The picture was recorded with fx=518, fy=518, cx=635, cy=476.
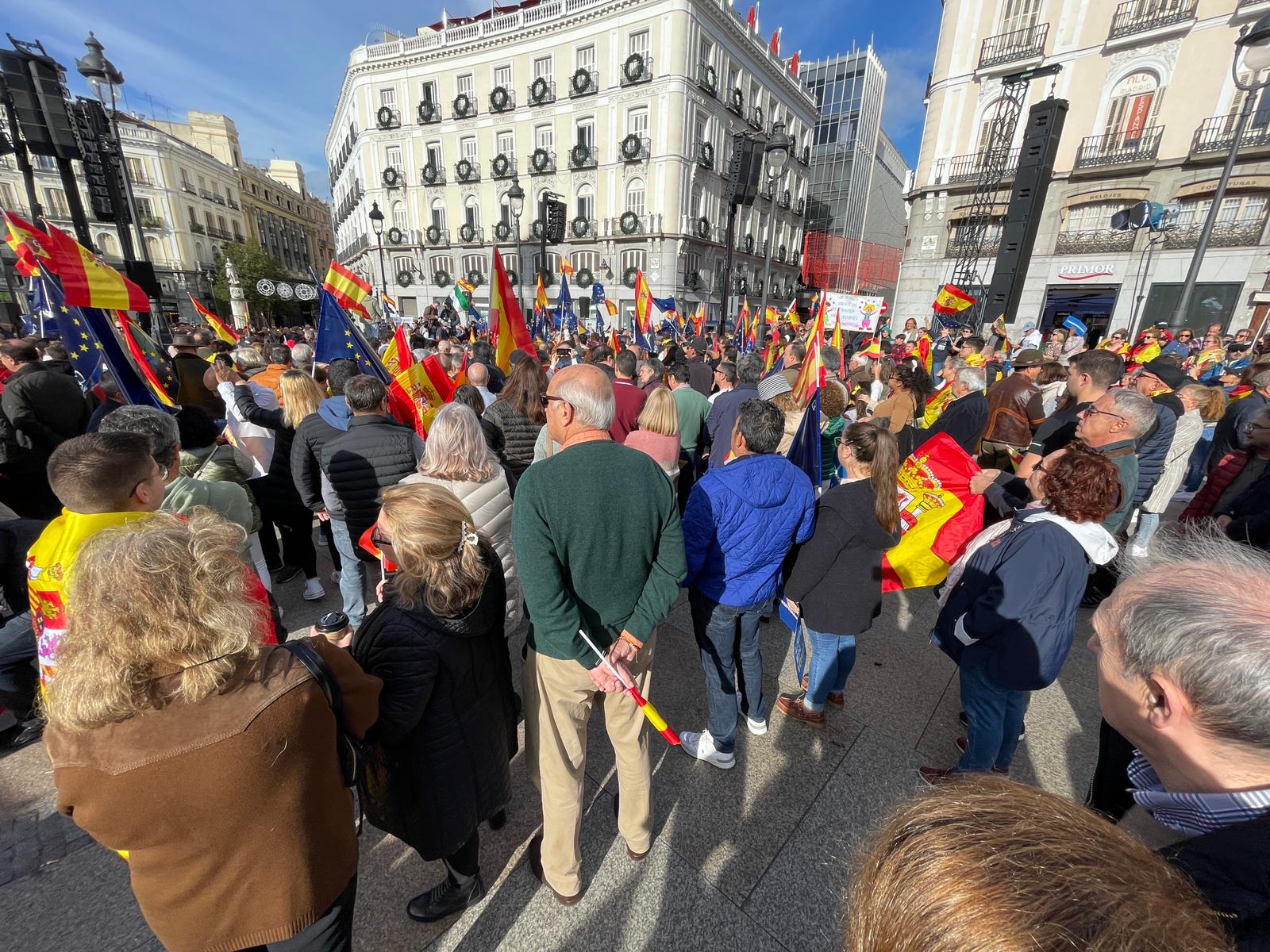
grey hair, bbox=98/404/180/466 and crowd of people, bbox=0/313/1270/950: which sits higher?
grey hair, bbox=98/404/180/466

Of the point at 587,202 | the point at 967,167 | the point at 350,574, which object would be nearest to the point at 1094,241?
the point at 967,167

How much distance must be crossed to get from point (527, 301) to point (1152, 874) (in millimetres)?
31867

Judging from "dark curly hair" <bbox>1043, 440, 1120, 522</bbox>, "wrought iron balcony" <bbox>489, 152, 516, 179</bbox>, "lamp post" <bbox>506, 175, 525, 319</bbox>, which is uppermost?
"wrought iron balcony" <bbox>489, 152, 516, 179</bbox>

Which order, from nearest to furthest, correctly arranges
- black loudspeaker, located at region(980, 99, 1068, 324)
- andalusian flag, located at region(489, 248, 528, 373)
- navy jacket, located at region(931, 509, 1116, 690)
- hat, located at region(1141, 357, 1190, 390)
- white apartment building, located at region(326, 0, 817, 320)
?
navy jacket, located at region(931, 509, 1116, 690), andalusian flag, located at region(489, 248, 528, 373), hat, located at region(1141, 357, 1190, 390), black loudspeaker, located at region(980, 99, 1068, 324), white apartment building, located at region(326, 0, 817, 320)

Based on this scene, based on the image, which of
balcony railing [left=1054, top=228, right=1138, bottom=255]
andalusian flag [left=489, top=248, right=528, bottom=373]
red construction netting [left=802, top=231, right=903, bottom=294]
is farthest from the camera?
red construction netting [left=802, top=231, right=903, bottom=294]

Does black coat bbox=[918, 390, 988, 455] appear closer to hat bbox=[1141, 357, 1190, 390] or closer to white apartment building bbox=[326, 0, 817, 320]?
hat bbox=[1141, 357, 1190, 390]

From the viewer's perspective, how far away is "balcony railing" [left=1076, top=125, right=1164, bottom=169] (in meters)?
17.1

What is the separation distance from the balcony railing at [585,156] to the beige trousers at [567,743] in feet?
108

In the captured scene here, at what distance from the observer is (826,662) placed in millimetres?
2754

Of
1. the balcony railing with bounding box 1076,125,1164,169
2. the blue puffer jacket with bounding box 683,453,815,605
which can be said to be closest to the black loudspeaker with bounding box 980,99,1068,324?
the balcony railing with bounding box 1076,125,1164,169

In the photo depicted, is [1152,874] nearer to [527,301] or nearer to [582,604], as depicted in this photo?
[582,604]

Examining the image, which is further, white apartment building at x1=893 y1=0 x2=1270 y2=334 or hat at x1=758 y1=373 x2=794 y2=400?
white apartment building at x1=893 y1=0 x2=1270 y2=334

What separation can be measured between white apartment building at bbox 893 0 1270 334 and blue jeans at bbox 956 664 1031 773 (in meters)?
22.1

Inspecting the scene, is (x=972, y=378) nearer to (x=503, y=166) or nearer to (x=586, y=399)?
(x=586, y=399)
